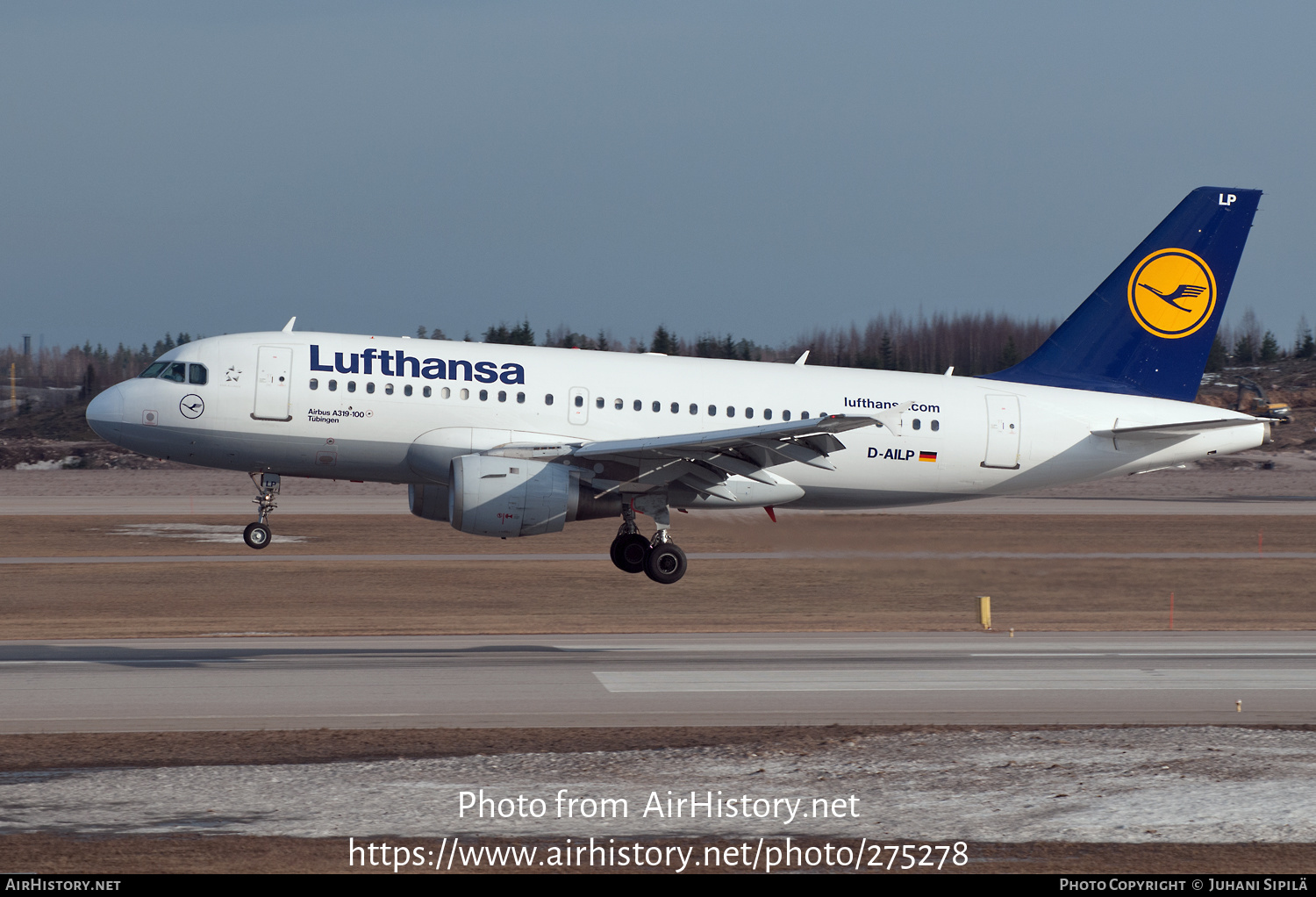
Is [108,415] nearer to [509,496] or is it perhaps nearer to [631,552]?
[509,496]

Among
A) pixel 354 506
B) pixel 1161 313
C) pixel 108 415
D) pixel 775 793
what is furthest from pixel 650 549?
pixel 354 506

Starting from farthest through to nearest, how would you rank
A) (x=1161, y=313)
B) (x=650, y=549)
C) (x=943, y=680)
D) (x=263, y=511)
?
(x=1161, y=313)
(x=650, y=549)
(x=263, y=511)
(x=943, y=680)

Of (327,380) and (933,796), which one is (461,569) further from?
(933,796)

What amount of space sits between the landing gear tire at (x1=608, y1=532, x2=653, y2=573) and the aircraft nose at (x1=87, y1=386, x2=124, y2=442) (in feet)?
38.9

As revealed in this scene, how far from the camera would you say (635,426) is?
31453 mm

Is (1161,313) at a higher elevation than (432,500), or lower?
higher

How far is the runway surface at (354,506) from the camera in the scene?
8000 cm

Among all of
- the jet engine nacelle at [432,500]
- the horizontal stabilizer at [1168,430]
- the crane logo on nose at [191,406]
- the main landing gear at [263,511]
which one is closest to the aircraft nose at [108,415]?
the crane logo on nose at [191,406]

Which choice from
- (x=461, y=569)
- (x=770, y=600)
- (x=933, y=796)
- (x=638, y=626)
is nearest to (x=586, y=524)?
(x=461, y=569)

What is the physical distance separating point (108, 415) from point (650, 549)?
42.6 feet

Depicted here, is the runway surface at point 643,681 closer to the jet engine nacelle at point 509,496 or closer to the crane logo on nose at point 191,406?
the jet engine nacelle at point 509,496

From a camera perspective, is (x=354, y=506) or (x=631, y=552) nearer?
(x=631, y=552)

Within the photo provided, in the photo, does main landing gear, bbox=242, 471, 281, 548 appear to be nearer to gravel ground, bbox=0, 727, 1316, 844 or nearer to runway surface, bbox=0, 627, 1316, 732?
runway surface, bbox=0, 627, 1316, 732

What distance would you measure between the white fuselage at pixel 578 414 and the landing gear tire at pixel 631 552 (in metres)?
2.55
